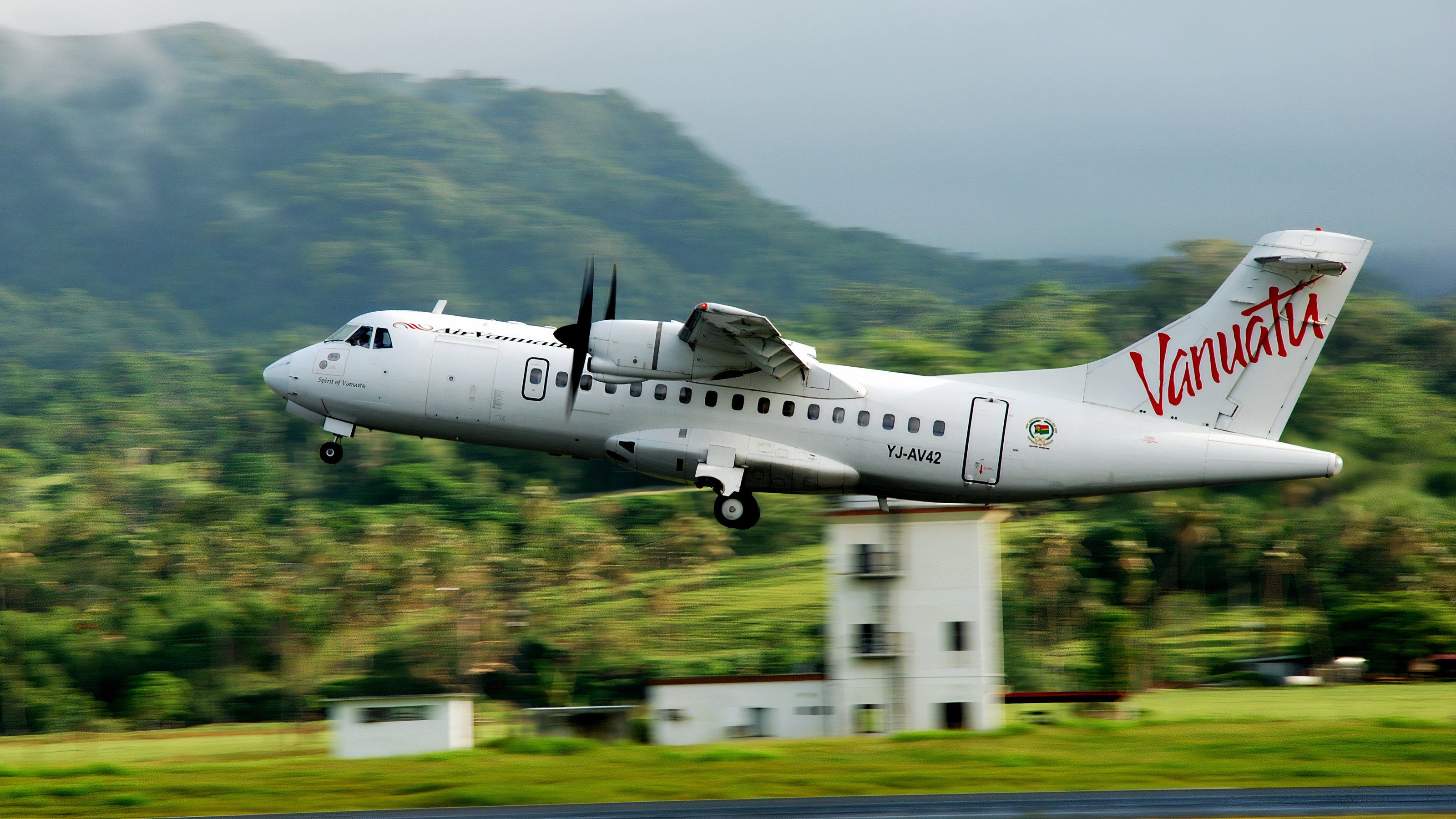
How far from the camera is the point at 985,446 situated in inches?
859

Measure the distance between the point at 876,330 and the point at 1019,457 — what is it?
92.4m

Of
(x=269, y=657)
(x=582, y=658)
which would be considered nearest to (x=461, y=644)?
(x=582, y=658)

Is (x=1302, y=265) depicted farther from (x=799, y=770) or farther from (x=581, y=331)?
(x=799, y=770)

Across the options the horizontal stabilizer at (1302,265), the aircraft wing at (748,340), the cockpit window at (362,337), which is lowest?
the aircraft wing at (748,340)

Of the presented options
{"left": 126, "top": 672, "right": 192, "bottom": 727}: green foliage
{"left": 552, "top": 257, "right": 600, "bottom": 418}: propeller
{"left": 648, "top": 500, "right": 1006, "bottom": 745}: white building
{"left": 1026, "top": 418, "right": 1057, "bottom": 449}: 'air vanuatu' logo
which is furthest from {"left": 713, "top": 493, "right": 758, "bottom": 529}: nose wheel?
{"left": 126, "top": 672, "right": 192, "bottom": 727}: green foliage

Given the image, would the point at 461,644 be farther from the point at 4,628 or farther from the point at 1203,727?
the point at 1203,727

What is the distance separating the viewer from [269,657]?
5569 centimetres

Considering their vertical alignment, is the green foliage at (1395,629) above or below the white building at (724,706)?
A: above

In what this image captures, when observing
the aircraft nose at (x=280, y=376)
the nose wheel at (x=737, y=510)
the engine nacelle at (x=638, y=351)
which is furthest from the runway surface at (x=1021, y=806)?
the aircraft nose at (x=280, y=376)

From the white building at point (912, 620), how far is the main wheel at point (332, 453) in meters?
12.5

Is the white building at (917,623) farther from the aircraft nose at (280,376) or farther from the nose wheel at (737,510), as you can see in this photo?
the aircraft nose at (280,376)

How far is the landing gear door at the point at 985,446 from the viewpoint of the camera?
21828 mm

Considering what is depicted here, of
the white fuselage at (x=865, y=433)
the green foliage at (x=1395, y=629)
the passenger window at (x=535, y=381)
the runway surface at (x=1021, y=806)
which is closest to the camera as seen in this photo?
the runway surface at (x=1021, y=806)

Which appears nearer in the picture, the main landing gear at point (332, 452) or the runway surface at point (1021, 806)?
the runway surface at point (1021, 806)
